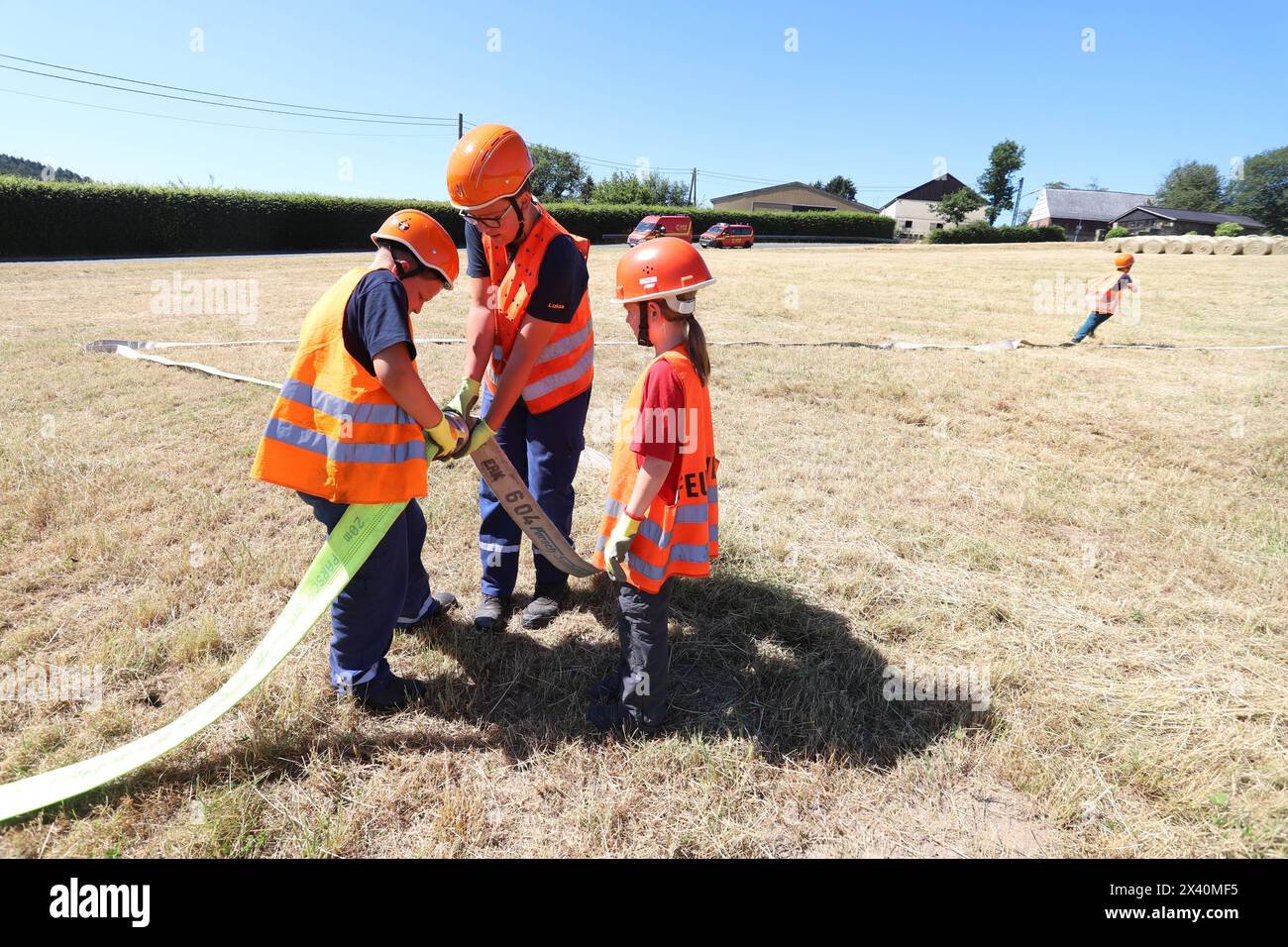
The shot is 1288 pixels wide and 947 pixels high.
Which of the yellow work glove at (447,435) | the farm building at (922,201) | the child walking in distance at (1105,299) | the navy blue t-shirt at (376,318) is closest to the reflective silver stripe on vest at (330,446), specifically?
the yellow work glove at (447,435)

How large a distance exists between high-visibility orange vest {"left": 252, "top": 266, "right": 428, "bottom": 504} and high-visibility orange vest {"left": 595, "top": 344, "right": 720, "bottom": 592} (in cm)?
84

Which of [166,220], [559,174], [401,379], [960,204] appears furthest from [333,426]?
[559,174]

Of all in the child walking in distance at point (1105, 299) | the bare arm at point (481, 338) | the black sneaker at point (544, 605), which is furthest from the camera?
the child walking in distance at point (1105, 299)

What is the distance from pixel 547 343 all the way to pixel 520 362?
0.17 metres

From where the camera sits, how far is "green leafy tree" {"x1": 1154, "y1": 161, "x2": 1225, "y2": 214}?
79.2m

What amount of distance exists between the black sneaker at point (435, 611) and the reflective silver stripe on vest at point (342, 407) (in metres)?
1.28

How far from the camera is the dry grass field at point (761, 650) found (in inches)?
92.4

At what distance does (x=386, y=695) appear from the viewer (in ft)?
9.24

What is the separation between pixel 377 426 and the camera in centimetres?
251

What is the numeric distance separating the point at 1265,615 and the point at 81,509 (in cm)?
704

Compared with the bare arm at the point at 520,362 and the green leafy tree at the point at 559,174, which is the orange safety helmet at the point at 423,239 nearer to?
the bare arm at the point at 520,362

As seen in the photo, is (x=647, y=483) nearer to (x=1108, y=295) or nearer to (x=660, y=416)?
(x=660, y=416)

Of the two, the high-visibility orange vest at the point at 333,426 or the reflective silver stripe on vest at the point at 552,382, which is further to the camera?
the reflective silver stripe on vest at the point at 552,382
